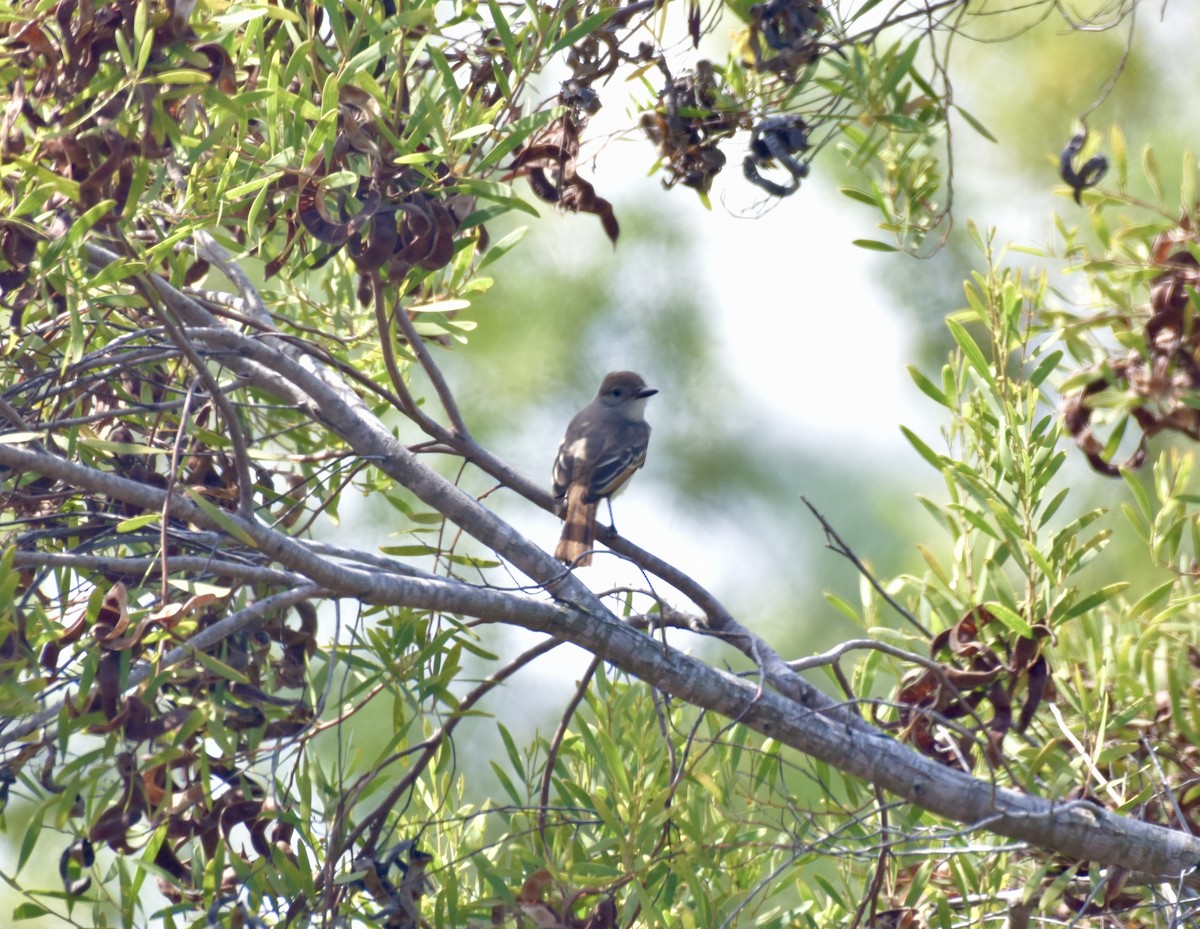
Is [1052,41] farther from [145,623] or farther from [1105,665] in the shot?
[145,623]

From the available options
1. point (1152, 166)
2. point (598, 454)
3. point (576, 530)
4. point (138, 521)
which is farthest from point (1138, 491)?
point (598, 454)

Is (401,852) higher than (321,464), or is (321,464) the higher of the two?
(321,464)

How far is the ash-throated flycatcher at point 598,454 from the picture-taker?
353 cm

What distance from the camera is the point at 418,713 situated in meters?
1.93

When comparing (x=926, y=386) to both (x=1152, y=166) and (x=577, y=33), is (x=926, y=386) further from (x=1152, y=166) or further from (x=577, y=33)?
(x=577, y=33)

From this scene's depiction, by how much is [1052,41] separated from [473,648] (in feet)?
11.6

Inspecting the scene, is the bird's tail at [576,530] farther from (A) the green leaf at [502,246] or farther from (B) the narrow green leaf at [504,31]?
(B) the narrow green leaf at [504,31]

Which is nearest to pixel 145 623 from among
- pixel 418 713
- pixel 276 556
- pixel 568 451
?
pixel 276 556

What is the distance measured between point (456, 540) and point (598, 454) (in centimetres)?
199

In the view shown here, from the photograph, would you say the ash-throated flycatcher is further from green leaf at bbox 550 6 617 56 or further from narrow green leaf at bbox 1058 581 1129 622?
green leaf at bbox 550 6 617 56

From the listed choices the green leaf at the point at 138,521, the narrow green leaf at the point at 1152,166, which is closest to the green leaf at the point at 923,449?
the narrow green leaf at the point at 1152,166

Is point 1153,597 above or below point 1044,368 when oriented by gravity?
below

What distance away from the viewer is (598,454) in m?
4.17

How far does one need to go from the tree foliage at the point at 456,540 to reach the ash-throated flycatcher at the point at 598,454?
0.84 meters
